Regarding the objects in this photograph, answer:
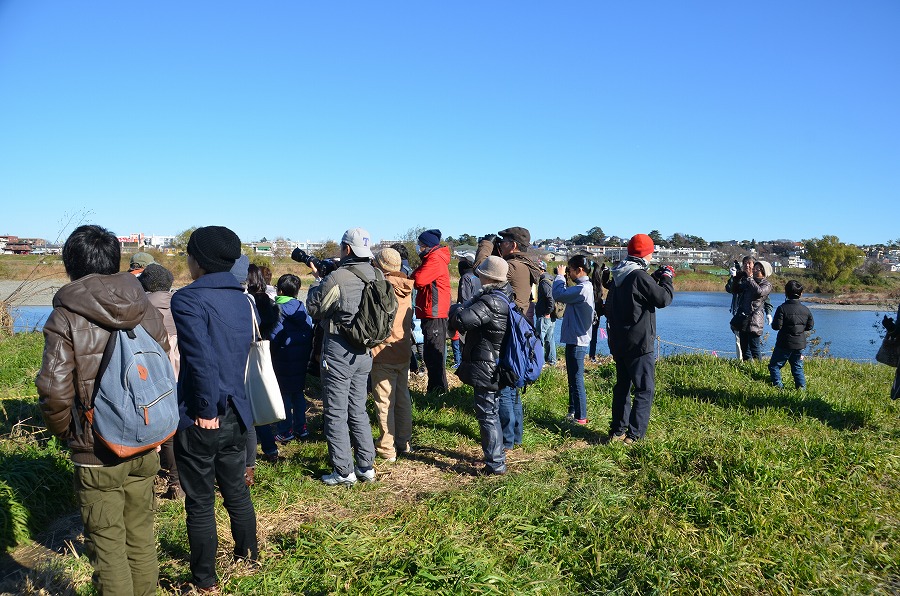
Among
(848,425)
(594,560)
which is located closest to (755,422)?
(848,425)

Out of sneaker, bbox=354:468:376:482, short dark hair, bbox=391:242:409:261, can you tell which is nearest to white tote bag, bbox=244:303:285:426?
sneaker, bbox=354:468:376:482

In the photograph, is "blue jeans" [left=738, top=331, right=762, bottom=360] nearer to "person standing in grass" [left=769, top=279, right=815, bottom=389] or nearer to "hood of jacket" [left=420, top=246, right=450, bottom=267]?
"person standing in grass" [left=769, top=279, right=815, bottom=389]

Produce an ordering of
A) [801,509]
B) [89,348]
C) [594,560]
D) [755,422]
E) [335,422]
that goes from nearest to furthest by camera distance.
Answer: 1. [89,348]
2. [594,560]
3. [801,509]
4. [335,422]
5. [755,422]

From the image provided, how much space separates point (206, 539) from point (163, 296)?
2.08m

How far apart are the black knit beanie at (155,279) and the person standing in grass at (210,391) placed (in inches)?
60.9

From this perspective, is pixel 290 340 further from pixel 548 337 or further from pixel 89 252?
pixel 548 337

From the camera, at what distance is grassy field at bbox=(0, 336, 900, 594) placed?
3240mm

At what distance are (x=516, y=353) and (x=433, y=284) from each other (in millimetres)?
2349

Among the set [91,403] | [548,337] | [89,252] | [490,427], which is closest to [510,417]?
[490,427]

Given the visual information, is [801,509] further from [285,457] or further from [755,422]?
[285,457]

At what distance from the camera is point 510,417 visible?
520 centimetres

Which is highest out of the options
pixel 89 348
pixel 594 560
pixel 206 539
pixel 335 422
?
pixel 89 348

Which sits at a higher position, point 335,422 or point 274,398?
point 274,398

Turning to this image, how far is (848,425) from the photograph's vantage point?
6.43 metres
